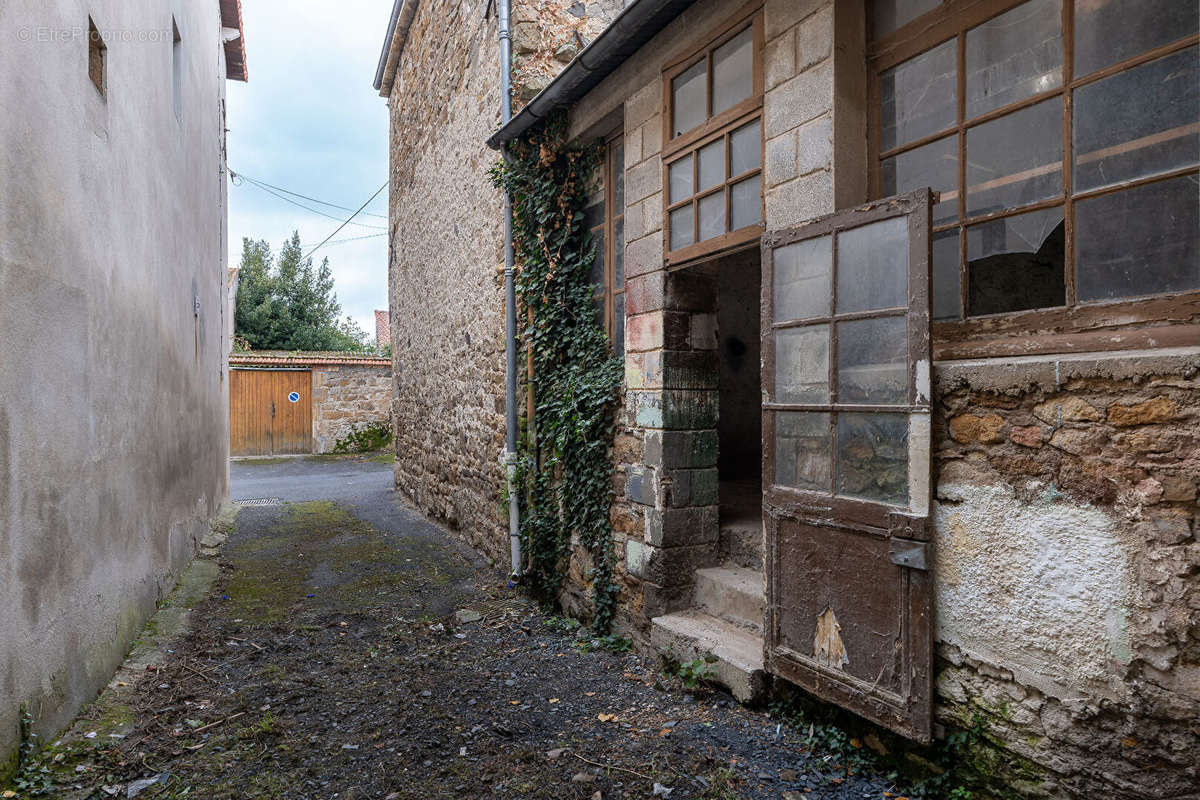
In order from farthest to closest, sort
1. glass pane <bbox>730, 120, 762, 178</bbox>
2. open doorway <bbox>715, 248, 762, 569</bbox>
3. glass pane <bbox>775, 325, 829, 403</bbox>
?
open doorway <bbox>715, 248, 762, 569</bbox>, glass pane <bbox>730, 120, 762, 178</bbox>, glass pane <bbox>775, 325, 829, 403</bbox>

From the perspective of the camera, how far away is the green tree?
20.2m

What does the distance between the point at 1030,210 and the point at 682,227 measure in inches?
69.4

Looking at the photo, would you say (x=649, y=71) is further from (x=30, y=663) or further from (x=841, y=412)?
(x=30, y=663)

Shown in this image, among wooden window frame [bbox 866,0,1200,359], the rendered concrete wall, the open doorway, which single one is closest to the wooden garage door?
the rendered concrete wall

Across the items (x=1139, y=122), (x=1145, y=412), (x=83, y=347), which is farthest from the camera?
(x=83, y=347)

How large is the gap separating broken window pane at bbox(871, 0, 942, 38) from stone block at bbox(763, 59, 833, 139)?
0.86 ft

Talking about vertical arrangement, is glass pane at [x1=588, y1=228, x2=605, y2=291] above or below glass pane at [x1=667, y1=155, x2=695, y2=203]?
below

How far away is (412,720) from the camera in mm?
3145

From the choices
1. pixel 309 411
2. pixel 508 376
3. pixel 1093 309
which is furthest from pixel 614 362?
pixel 309 411

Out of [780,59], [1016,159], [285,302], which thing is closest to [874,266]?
[1016,159]

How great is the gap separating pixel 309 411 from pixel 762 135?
615 inches

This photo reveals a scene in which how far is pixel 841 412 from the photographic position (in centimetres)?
258

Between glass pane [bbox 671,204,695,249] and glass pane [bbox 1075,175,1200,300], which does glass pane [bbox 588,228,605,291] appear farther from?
glass pane [bbox 1075,175,1200,300]

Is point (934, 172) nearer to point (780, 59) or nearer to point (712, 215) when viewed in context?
point (780, 59)
